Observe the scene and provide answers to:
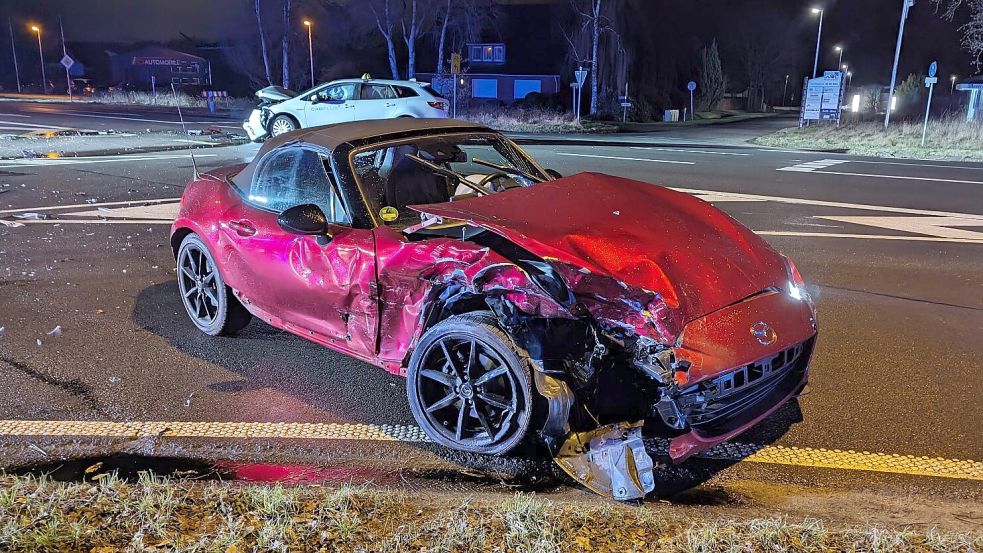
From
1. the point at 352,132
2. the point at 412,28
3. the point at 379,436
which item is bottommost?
the point at 379,436

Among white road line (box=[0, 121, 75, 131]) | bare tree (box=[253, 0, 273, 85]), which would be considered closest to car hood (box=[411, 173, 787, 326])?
white road line (box=[0, 121, 75, 131])

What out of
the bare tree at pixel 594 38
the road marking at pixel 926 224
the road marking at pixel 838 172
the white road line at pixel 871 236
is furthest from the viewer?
the bare tree at pixel 594 38

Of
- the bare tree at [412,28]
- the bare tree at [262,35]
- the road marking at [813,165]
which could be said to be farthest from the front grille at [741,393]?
the bare tree at [262,35]

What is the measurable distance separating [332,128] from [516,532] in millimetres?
3057

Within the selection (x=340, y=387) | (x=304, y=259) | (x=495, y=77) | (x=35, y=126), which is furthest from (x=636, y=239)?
(x=495, y=77)

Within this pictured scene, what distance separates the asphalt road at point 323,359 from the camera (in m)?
3.58

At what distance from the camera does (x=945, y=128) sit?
22.9 meters

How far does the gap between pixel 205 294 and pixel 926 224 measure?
8.95 m

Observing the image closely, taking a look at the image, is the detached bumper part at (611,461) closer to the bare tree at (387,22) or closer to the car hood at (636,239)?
the car hood at (636,239)

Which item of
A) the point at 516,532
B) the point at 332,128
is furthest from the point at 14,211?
the point at 516,532

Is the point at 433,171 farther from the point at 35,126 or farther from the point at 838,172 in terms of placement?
the point at 35,126

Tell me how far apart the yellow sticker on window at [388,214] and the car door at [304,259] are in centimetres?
19

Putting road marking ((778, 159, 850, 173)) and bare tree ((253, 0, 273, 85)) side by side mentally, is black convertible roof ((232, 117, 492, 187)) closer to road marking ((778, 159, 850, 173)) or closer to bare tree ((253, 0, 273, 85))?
road marking ((778, 159, 850, 173))

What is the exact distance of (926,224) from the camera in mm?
9320
